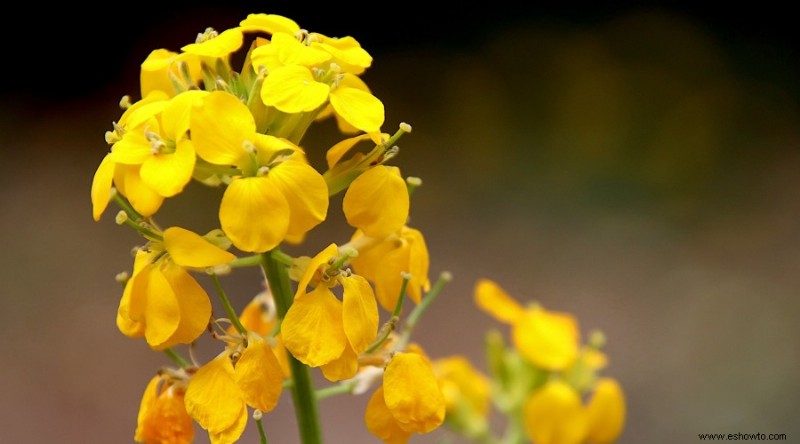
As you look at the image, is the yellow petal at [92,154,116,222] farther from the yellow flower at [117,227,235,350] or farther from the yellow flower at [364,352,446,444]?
the yellow flower at [364,352,446,444]

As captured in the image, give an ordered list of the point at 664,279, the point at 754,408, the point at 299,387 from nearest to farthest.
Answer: the point at 299,387 → the point at 754,408 → the point at 664,279

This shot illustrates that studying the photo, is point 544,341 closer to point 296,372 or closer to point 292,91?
point 296,372

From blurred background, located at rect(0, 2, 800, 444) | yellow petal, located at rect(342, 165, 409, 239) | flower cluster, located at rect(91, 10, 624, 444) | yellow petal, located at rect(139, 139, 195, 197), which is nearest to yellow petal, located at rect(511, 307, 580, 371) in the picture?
flower cluster, located at rect(91, 10, 624, 444)

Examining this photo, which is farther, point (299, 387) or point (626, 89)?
point (626, 89)

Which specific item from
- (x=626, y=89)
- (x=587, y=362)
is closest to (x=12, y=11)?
(x=626, y=89)

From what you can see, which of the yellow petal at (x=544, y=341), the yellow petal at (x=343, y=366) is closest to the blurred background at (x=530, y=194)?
the yellow petal at (x=544, y=341)

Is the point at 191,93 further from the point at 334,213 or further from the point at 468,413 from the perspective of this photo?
the point at 334,213

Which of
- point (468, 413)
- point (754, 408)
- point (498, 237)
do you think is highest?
point (468, 413)
